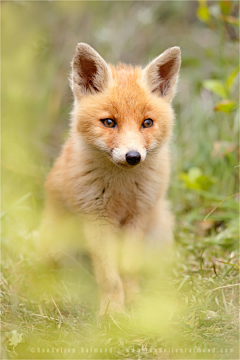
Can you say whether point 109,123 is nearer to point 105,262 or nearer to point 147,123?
point 147,123

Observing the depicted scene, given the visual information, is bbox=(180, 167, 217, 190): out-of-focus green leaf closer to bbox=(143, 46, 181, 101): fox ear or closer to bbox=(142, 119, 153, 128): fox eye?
bbox=(143, 46, 181, 101): fox ear

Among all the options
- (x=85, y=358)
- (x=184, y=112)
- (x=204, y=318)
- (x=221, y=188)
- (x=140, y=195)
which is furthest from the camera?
(x=184, y=112)

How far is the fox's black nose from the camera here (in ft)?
9.42

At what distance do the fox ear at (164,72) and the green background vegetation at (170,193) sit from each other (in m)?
0.98

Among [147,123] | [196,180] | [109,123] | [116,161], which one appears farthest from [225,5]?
[116,161]

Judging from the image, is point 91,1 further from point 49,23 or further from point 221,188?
point 221,188

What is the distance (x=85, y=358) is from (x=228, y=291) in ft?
4.40

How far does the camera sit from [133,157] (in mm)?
2873

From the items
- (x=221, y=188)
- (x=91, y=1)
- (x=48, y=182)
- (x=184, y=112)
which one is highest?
(x=91, y=1)

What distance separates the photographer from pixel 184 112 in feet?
22.8

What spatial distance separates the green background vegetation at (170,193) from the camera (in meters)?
2.83

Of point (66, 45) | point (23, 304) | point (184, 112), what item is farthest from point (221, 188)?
point (66, 45)

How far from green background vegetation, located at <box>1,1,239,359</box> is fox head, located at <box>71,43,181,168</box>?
73 cm

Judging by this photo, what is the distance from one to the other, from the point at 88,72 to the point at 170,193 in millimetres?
2699
